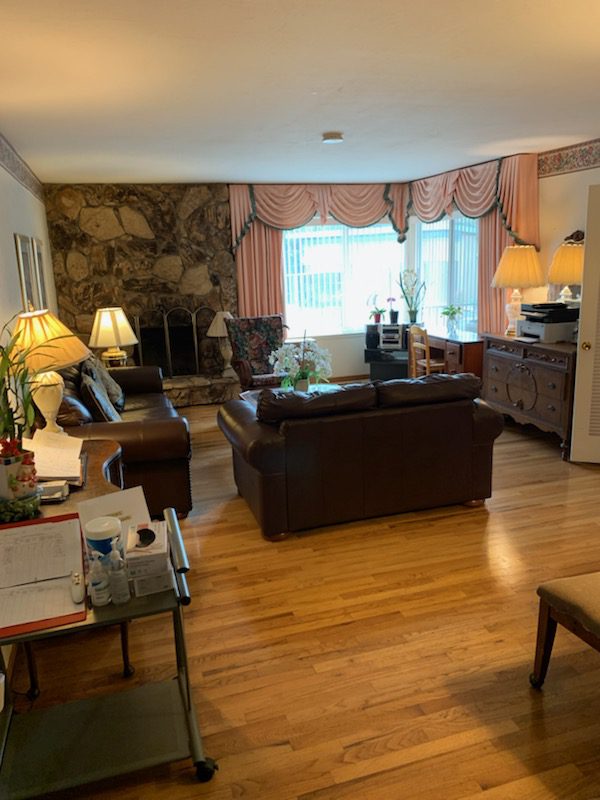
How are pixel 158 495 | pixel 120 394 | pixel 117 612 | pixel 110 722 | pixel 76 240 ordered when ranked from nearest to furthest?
pixel 117 612
pixel 110 722
pixel 158 495
pixel 120 394
pixel 76 240

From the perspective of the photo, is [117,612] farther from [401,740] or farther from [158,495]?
[158,495]

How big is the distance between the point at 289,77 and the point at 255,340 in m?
3.98

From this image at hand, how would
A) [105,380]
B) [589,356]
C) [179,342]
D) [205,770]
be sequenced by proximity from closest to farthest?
[205,770] < [589,356] < [105,380] < [179,342]

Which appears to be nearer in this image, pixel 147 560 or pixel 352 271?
pixel 147 560

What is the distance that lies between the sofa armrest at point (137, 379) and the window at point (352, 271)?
2.76m

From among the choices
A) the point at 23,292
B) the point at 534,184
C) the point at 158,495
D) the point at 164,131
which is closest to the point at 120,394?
the point at 23,292

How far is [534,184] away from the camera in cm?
576

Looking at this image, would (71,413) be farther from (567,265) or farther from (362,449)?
(567,265)

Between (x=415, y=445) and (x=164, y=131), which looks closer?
(x=415, y=445)

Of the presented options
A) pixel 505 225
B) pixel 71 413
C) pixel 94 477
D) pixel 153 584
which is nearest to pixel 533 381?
pixel 505 225

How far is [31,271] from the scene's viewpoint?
471 cm

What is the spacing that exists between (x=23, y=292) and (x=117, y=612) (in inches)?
125

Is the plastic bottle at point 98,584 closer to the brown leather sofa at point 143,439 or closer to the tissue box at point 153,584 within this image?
the tissue box at point 153,584

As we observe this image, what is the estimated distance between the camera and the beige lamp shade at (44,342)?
2.81 meters
